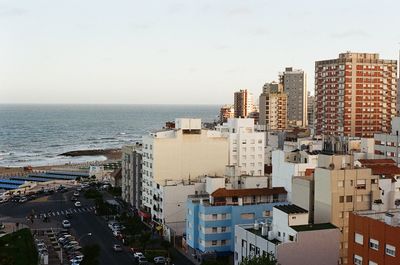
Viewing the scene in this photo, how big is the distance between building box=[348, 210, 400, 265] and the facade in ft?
139

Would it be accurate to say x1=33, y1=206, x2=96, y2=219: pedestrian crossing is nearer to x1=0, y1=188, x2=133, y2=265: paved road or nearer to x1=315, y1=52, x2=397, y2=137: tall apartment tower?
x1=0, y1=188, x2=133, y2=265: paved road

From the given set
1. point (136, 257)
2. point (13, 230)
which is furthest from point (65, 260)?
point (13, 230)

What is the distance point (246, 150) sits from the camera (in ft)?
254

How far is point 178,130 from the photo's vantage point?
6712 cm

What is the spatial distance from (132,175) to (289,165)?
2536 cm

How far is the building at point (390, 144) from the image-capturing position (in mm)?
74625

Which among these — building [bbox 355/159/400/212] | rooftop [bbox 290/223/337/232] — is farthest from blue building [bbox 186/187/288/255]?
rooftop [bbox 290/223/337/232]

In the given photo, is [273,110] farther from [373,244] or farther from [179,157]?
[373,244]

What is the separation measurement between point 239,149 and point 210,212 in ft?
94.6

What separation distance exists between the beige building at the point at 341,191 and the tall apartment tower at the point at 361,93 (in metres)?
65.9

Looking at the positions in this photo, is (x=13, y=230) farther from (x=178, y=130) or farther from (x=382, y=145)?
(x=382, y=145)

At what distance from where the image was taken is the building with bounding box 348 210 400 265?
29312 millimetres

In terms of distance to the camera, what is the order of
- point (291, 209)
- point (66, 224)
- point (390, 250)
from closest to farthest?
point (390, 250) < point (291, 209) < point (66, 224)

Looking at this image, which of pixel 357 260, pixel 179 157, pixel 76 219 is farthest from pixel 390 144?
pixel 357 260
